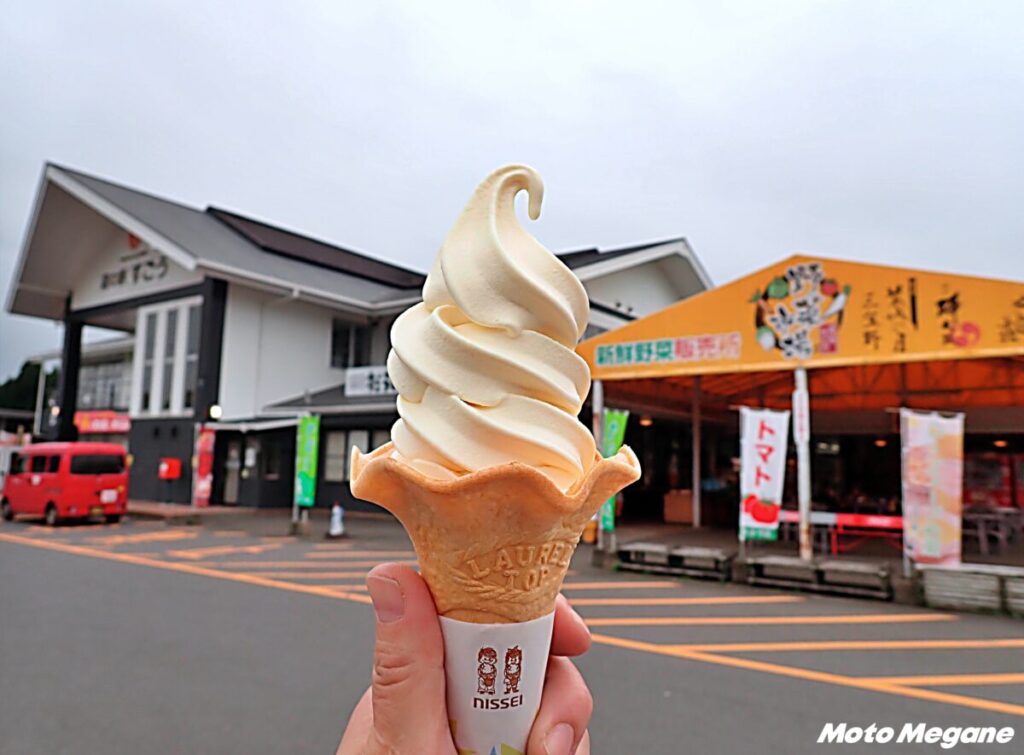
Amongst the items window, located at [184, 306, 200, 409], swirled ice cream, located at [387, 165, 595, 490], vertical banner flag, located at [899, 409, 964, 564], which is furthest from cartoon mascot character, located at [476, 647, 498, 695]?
window, located at [184, 306, 200, 409]

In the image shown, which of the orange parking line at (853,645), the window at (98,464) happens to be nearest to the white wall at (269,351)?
the window at (98,464)

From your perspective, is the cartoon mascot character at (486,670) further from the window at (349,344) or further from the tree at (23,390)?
the tree at (23,390)

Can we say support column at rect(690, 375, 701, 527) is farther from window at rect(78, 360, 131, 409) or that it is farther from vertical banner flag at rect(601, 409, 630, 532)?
window at rect(78, 360, 131, 409)

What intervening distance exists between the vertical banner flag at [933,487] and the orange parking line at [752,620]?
0.92 meters

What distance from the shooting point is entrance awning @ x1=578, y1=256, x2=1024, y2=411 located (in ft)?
26.8

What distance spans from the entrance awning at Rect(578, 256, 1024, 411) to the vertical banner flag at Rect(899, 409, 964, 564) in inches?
35.2

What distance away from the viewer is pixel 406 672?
1610 mm

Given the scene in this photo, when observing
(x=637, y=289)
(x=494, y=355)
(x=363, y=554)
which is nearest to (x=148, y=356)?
(x=363, y=554)

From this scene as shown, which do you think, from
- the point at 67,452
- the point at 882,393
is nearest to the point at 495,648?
the point at 882,393

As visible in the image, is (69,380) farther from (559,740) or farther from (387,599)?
(559,740)

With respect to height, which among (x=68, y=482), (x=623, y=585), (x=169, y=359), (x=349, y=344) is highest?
(x=349, y=344)

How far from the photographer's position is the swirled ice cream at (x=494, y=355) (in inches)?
70.3

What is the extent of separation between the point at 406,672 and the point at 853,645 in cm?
613

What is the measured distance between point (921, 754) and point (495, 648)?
12.5 feet
